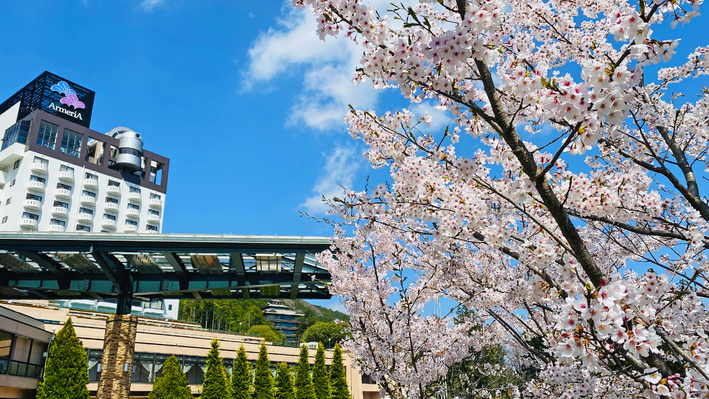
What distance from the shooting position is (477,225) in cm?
407

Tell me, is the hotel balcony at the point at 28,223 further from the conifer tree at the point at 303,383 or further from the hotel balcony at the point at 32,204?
the conifer tree at the point at 303,383

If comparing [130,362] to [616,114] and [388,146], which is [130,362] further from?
[616,114]

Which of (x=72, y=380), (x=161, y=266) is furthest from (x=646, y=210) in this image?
(x=72, y=380)

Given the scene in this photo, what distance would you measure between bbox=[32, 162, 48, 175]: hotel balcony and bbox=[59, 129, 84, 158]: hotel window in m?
3.14

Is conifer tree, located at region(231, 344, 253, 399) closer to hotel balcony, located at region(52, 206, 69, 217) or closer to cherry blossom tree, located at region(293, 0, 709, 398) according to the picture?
cherry blossom tree, located at region(293, 0, 709, 398)

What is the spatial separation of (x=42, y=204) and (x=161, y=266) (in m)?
41.2

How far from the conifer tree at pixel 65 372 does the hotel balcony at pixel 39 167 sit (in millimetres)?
37073

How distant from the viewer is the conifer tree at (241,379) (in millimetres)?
21781

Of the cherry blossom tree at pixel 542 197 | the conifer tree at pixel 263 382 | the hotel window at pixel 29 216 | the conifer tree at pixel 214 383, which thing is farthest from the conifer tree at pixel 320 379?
the hotel window at pixel 29 216

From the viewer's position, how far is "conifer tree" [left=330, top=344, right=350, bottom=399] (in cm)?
2670

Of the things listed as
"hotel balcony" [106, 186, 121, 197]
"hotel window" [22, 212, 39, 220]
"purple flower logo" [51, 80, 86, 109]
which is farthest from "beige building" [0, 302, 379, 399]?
"purple flower logo" [51, 80, 86, 109]

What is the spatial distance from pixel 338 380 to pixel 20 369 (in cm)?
1622

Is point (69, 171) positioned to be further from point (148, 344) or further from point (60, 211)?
point (148, 344)

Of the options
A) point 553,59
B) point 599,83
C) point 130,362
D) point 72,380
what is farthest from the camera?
point 72,380
